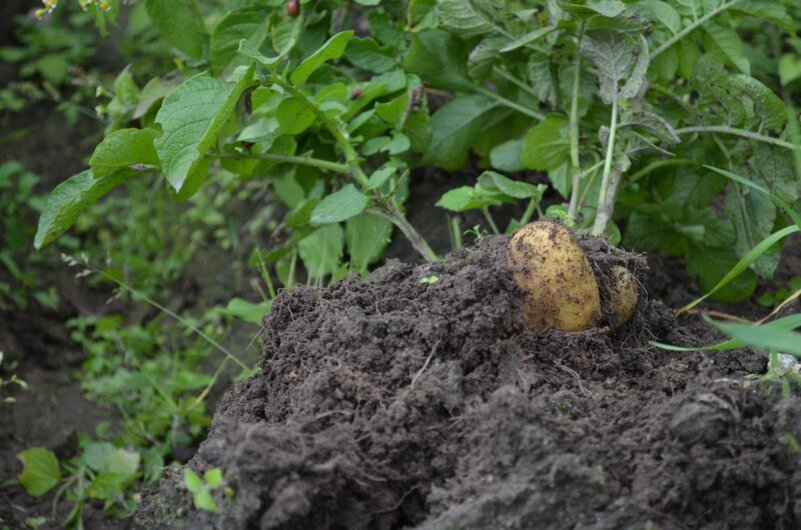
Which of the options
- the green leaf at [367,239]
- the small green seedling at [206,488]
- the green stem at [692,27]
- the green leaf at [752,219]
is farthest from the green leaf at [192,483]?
the green stem at [692,27]

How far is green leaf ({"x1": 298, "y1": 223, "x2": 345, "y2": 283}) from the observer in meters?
2.67

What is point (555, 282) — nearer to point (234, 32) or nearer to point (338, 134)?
point (338, 134)

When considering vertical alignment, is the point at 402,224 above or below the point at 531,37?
below

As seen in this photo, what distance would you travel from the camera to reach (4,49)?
4.65 m

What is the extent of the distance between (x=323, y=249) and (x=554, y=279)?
3.35ft

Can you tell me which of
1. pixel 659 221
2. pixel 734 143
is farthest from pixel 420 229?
pixel 734 143

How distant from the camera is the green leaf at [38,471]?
2.45 metres

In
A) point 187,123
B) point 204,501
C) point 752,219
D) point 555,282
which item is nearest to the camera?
point 204,501

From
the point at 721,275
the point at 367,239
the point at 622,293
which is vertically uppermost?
the point at 622,293

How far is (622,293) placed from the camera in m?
1.85

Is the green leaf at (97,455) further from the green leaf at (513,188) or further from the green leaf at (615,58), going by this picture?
the green leaf at (615,58)

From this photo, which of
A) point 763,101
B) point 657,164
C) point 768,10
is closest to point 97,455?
point 657,164

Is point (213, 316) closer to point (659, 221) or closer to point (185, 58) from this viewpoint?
point (185, 58)

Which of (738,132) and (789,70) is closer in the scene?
(738,132)
